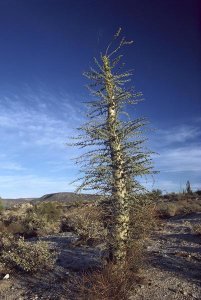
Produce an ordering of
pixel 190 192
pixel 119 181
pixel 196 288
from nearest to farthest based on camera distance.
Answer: pixel 196 288 → pixel 119 181 → pixel 190 192

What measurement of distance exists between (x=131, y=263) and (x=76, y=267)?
2.52 metres

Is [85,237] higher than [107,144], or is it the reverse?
[107,144]

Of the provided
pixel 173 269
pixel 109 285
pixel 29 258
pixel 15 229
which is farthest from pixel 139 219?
pixel 15 229

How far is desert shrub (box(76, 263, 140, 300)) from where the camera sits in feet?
28.9

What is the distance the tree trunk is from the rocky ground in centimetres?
93

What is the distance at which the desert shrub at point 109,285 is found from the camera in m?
8.82

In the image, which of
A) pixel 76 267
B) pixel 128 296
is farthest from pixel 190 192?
pixel 128 296

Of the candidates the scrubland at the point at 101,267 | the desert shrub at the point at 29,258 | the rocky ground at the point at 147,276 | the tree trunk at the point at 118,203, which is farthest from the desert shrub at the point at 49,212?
the tree trunk at the point at 118,203

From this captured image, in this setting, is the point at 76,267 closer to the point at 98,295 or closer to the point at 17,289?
the point at 17,289

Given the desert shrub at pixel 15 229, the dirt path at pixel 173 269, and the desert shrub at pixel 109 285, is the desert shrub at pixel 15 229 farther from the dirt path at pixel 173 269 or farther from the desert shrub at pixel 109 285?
the desert shrub at pixel 109 285

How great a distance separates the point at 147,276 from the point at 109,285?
6.41 feet

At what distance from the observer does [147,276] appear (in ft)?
35.0

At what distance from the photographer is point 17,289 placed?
10.9 metres

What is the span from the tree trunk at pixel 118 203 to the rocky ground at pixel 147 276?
928mm
